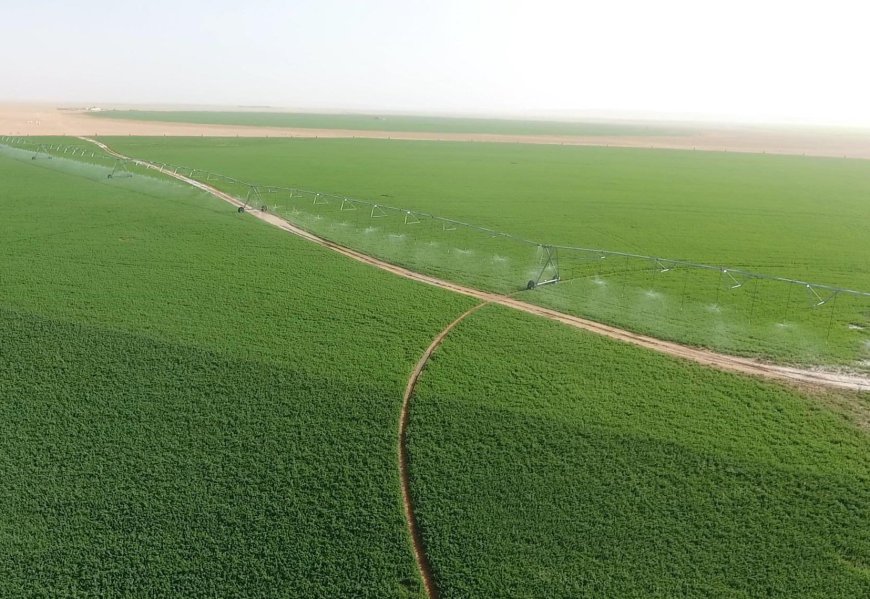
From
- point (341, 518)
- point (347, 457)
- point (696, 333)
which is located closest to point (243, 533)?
point (341, 518)

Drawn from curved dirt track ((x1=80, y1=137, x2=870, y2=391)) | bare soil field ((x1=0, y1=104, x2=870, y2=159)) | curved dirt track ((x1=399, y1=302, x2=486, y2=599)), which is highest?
bare soil field ((x1=0, y1=104, x2=870, y2=159))

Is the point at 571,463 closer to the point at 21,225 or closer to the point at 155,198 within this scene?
Answer: the point at 21,225

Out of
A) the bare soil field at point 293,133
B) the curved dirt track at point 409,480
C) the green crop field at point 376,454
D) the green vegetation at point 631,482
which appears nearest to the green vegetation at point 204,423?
the green crop field at point 376,454

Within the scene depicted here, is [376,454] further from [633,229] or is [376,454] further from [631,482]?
[633,229]

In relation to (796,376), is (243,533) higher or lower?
lower

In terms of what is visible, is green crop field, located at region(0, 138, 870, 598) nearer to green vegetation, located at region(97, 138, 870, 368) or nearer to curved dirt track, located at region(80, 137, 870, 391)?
curved dirt track, located at region(80, 137, 870, 391)

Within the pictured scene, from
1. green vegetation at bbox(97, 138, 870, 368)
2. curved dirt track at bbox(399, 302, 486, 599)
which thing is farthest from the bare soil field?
curved dirt track at bbox(399, 302, 486, 599)

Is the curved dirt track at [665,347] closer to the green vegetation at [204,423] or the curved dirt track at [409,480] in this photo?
the green vegetation at [204,423]
